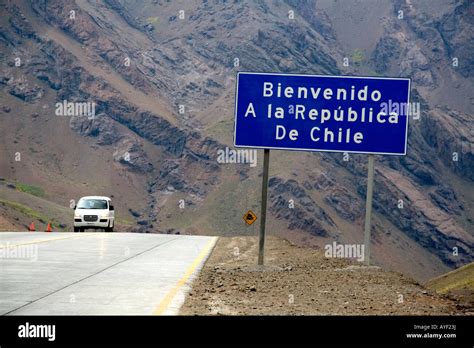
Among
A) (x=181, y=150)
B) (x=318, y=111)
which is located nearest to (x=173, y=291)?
(x=318, y=111)

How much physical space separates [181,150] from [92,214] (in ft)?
346

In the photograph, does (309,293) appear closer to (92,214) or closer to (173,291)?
(173,291)

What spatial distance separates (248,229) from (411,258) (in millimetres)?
36172

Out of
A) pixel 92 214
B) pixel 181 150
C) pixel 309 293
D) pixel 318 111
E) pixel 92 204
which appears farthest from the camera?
pixel 181 150

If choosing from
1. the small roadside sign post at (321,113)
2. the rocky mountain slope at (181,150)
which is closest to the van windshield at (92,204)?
the small roadside sign post at (321,113)

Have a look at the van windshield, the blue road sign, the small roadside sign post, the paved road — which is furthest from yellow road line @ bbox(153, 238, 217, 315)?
the van windshield

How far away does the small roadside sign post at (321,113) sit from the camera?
20953 mm

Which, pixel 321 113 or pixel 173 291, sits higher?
pixel 321 113

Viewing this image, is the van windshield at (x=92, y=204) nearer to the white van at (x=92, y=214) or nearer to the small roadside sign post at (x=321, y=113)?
the white van at (x=92, y=214)

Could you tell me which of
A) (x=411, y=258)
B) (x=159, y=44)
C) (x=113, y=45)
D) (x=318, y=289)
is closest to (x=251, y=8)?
(x=159, y=44)

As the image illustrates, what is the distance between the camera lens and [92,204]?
137 ft

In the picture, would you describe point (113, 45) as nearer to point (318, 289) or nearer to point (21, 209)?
point (21, 209)

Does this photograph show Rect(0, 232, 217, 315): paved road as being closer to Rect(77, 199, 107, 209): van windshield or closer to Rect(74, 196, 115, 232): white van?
Rect(74, 196, 115, 232): white van
